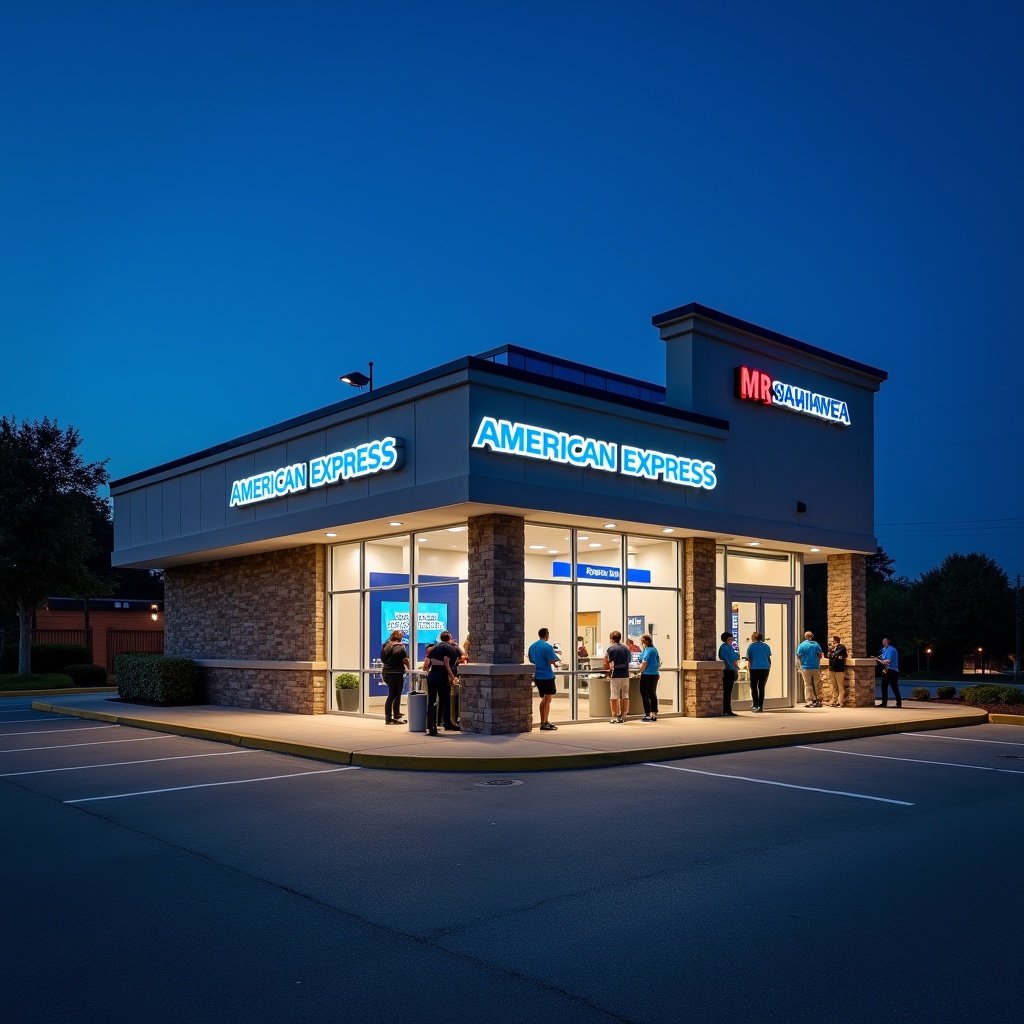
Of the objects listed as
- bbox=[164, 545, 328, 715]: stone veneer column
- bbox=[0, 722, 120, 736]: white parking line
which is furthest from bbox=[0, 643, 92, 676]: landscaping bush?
bbox=[0, 722, 120, 736]: white parking line

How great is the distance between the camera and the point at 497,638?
55.4ft

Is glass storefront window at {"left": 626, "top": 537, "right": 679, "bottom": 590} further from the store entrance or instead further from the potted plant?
the potted plant

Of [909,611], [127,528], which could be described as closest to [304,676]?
[127,528]

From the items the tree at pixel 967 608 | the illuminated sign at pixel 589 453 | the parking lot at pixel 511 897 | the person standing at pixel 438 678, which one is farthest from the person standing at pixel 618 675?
the tree at pixel 967 608

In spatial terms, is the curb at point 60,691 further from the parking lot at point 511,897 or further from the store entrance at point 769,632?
the store entrance at point 769,632

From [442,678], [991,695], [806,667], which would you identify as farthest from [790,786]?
[991,695]

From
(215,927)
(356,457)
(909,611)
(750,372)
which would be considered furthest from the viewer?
(909,611)

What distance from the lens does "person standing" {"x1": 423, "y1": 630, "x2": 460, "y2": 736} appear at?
16.9 meters

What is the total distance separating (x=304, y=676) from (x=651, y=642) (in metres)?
7.64

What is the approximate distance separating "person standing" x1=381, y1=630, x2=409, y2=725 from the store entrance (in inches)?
304

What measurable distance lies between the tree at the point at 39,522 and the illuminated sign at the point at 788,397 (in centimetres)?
2590

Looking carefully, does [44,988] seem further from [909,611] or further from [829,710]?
[909,611]

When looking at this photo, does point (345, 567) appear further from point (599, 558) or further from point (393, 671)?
point (599, 558)

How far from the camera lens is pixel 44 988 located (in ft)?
17.6
